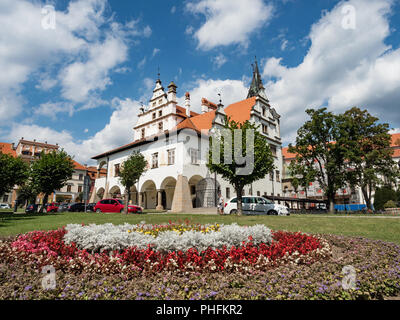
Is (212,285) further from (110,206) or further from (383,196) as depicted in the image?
(383,196)

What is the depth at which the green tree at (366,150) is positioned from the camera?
30078mm

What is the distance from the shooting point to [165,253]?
558 centimetres

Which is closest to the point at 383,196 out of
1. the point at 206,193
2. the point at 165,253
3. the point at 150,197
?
the point at 206,193

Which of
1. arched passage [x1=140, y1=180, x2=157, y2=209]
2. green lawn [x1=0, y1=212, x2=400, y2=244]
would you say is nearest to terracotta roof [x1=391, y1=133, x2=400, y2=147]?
green lawn [x1=0, y1=212, x2=400, y2=244]

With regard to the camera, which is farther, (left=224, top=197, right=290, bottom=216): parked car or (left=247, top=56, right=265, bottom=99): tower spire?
(left=247, top=56, right=265, bottom=99): tower spire

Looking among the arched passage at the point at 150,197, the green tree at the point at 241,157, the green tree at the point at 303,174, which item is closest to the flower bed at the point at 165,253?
the green tree at the point at 241,157

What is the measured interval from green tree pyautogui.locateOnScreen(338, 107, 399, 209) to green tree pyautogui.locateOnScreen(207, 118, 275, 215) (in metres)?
15.9

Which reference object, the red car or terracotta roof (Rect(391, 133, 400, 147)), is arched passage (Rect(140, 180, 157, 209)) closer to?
the red car

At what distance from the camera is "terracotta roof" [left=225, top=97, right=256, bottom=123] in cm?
3875

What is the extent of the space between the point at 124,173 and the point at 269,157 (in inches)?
581

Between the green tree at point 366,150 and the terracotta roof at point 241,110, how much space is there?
1266 cm

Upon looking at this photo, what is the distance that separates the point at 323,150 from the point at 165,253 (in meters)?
31.9

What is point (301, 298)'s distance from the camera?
342 cm
